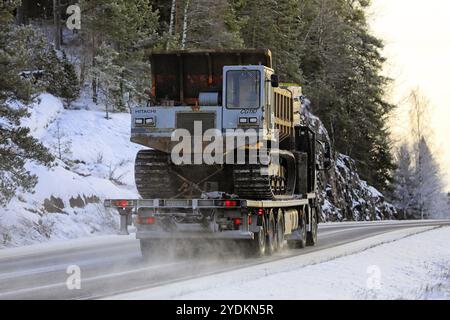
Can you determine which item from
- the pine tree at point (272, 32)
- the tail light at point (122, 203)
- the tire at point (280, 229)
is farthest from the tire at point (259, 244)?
the pine tree at point (272, 32)

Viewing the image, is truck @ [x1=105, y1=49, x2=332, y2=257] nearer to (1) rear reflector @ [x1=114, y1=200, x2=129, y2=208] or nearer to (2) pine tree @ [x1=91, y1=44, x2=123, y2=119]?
(1) rear reflector @ [x1=114, y1=200, x2=129, y2=208]

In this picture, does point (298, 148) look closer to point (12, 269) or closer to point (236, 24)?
point (12, 269)

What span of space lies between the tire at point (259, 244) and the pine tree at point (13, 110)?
6.41 metres

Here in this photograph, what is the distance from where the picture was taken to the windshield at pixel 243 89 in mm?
16766

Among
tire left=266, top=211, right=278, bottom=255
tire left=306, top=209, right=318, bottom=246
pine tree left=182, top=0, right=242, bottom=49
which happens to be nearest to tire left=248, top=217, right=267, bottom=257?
tire left=266, top=211, right=278, bottom=255

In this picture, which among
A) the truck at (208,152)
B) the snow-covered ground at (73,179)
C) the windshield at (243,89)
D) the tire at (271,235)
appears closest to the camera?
the truck at (208,152)

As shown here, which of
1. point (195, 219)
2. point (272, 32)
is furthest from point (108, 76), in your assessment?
point (195, 219)

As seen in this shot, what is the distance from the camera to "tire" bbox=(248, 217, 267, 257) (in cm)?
1741

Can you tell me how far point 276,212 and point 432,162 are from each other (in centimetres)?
5771

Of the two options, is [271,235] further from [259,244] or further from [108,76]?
[108,76]

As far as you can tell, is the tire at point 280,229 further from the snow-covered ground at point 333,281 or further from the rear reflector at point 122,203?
the rear reflector at point 122,203

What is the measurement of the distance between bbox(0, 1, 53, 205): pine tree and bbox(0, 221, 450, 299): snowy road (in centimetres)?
181
